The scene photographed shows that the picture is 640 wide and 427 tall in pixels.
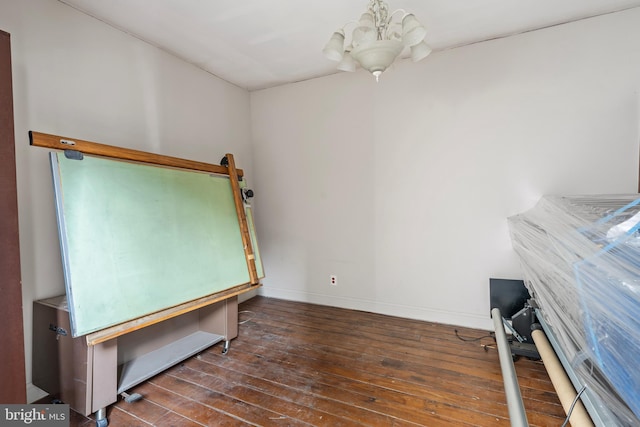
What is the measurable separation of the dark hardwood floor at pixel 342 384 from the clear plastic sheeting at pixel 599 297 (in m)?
0.79

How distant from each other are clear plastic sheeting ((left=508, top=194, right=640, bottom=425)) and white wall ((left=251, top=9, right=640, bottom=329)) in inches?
44.9

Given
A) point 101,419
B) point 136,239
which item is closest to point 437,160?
point 136,239

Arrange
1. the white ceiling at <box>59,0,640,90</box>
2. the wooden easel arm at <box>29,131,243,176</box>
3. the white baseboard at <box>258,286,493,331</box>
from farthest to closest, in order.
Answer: the white baseboard at <box>258,286,493,331</box> < the white ceiling at <box>59,0,640,90</box> < the wooden easel arm at <box>29,131,243,176</box>

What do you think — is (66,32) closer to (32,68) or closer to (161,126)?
(32,68)

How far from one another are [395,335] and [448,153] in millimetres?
1806

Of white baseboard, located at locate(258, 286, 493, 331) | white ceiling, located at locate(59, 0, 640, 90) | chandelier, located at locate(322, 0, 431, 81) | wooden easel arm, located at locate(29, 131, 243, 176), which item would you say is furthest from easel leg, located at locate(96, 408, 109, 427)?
white ceiling, located at locate(59, 0, 640, 90)

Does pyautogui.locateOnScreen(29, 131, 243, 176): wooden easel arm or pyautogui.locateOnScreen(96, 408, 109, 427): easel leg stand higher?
pyautogui.locateOnScreen(29, 131, 243, 176): wooden easel arm

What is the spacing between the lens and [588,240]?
1082mm

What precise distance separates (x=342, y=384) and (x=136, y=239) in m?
1.68

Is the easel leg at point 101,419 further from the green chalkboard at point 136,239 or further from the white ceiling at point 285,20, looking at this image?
the white ceiling at point 285,20

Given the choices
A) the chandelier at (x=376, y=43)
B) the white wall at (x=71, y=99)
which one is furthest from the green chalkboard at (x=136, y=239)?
the chandelier at (x=376, y=43)

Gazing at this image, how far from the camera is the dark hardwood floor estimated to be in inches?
65.4

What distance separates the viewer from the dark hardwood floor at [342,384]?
5.45 ft

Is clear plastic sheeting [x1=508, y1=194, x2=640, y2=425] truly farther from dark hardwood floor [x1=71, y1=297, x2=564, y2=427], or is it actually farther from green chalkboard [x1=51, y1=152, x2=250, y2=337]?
green chalkboard [x1=51, y1=152, x2=250, y2=337]
